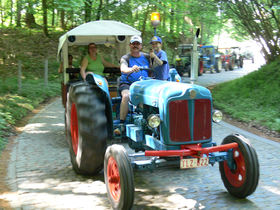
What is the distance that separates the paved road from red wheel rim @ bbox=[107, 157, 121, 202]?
211 millimetres

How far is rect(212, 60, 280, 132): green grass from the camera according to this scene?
31.8 feet

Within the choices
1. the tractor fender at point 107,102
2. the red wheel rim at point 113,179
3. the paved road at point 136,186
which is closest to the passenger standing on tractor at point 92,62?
the paved road at point 136,186

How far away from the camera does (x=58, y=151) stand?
677cm

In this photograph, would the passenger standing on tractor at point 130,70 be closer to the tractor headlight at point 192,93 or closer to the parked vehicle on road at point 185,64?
the tractor headlight at point 192,93

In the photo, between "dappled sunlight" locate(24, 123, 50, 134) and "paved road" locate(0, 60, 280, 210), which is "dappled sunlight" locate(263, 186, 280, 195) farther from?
"dappled sunlight" locate(24, 123, 50, 134)

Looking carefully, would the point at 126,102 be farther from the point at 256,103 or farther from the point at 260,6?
the point at 260,6

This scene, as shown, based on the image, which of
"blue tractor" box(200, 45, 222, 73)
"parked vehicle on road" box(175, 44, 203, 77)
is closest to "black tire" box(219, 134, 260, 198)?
"parked vehicle on road" box(175, 44, 203, 77)

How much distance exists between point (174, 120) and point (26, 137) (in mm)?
4624

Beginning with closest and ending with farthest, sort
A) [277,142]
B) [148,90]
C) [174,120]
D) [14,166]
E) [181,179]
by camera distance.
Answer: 1. [174,120]
2. [148,90]
3. [181,179]
4. [14,166]
5. [277,142]

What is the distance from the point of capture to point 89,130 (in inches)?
191

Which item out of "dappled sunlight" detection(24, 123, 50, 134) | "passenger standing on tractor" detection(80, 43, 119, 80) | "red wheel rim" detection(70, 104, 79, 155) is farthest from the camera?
"dappled sunlight" detection(24, 123, 50, 134)

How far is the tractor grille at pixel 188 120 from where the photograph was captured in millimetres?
4234

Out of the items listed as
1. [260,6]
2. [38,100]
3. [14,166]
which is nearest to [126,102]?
[14,166]

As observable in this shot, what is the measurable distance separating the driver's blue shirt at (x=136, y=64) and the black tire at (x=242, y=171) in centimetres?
171
